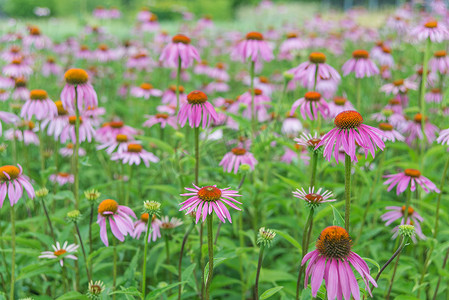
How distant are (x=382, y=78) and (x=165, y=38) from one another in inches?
102

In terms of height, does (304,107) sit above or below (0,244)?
above

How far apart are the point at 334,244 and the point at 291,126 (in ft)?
6.94

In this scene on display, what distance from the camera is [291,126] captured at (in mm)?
3145

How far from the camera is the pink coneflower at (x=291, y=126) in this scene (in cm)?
313

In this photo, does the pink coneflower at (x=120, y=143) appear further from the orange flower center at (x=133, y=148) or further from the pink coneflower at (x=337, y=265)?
the pink coneflower at (x=337, y=265)

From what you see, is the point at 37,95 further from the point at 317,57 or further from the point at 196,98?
the point at 317,57

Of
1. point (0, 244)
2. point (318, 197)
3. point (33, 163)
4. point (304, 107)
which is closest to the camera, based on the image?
point (318, 197)

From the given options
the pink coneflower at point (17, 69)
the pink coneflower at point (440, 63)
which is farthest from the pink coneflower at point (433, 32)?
the pink coneflower at point (17, 69)

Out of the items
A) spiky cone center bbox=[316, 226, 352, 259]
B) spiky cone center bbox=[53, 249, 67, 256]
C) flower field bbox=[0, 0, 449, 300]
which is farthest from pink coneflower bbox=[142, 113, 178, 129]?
spiky cone center bbox=[316, 226, 352, 259]

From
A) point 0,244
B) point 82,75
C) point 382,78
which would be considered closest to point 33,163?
point 0,244

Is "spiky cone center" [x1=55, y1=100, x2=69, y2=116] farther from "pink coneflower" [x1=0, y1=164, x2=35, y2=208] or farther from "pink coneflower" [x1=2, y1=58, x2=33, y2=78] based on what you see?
"pink coneflower" [x1=2, y1=58, x2=33, y2=78]

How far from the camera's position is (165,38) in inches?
209


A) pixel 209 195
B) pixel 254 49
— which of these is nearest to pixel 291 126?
pixel 254 49

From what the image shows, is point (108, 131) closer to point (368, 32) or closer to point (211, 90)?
point (211, 90)
